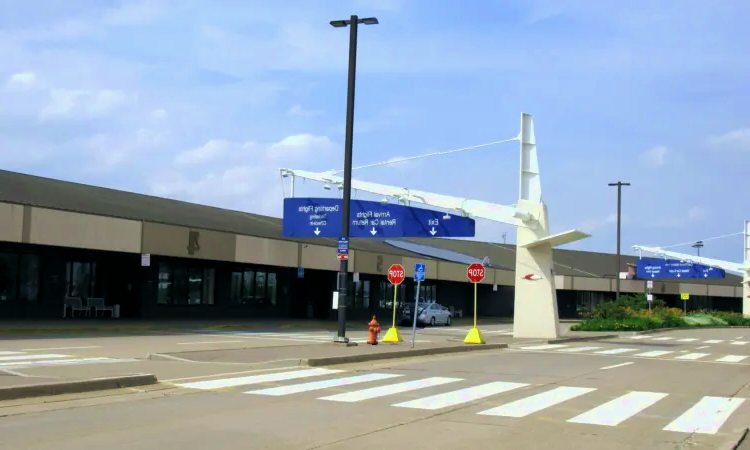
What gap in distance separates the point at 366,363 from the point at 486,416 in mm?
7986

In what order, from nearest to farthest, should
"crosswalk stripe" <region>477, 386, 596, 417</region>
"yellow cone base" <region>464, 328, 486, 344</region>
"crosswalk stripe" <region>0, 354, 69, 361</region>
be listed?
"crosswalk stripe" <region>477, 386, 596, 417</region> < "crosswalk stripe" <region>0, 354, 69, 361</region> < "yellow cone base" <region>464, 328, 486, 344</region>

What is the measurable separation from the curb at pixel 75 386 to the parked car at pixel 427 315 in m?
29.9

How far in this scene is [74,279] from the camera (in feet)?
106

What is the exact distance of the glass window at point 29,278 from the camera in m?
29.7

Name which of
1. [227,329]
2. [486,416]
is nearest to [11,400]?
[486,416]

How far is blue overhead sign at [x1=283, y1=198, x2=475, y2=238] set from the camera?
32.8 m

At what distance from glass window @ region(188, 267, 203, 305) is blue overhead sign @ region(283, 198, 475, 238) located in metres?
5.98

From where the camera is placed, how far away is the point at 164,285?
35.8 metres

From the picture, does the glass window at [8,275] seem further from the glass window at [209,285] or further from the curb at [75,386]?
the curb at [75,386]

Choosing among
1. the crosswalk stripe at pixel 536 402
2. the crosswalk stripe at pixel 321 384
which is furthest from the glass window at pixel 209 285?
the crosswalk stripe at pixel 536 402

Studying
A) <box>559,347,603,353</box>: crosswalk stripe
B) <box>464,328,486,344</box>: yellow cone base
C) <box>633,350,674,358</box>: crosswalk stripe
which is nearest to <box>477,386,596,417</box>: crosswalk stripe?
<box>464,328,486,344</box>: yellow cone base

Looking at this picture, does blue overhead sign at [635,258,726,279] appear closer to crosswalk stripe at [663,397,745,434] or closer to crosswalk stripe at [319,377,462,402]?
crosswalk stripe at [663,397,745,434]

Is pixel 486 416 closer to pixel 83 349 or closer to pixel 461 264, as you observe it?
pixel 83 349

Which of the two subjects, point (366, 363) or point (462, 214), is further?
point (462, 214)
